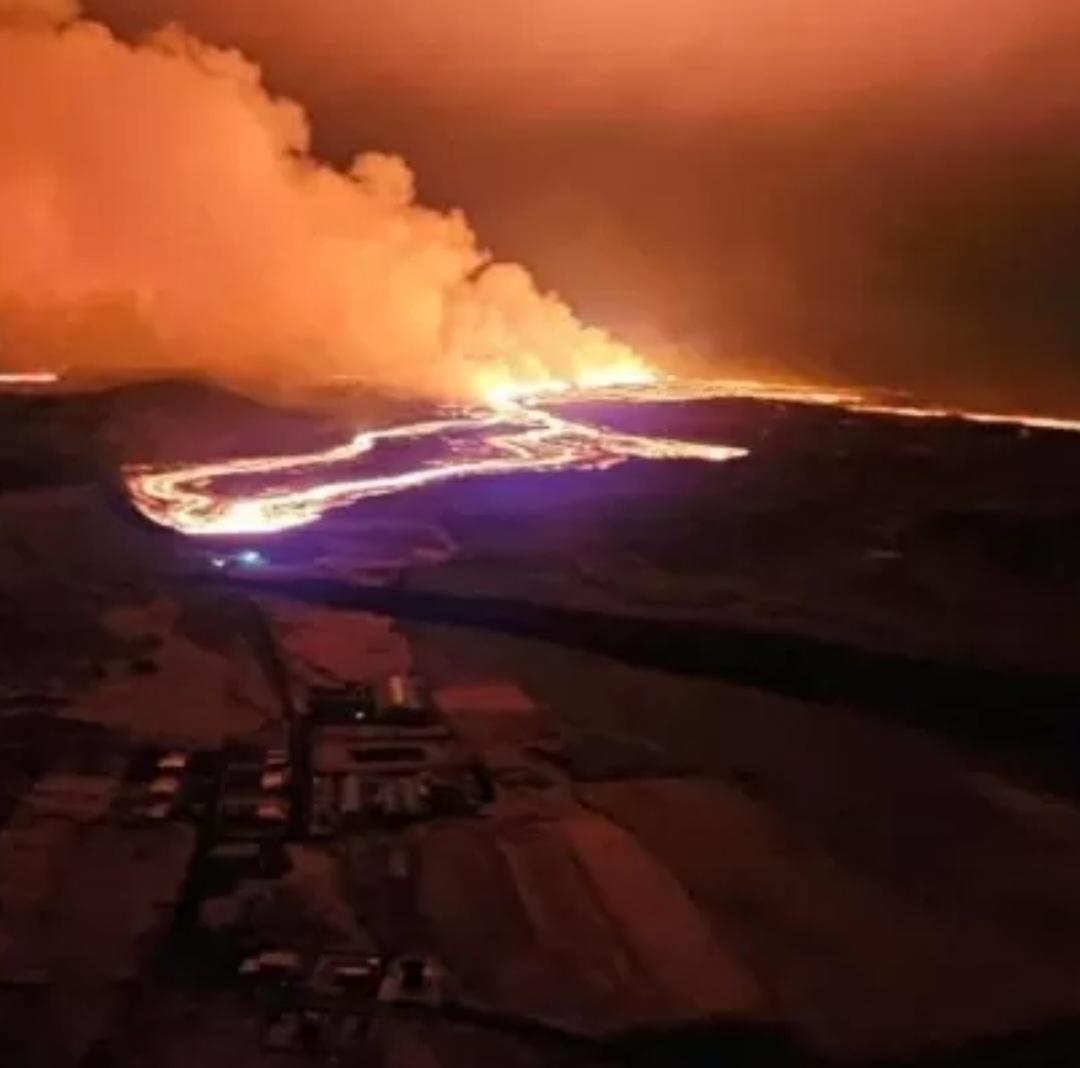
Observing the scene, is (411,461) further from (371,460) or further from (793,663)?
(793,663)

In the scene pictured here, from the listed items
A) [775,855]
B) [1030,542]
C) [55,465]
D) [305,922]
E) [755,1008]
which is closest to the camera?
[755,1008]

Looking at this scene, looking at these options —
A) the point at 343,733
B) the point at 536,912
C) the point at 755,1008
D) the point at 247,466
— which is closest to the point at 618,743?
the point at 343,733

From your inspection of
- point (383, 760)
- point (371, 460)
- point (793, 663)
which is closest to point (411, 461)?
point (371, 460)

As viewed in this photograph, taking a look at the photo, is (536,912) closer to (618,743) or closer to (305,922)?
(305,922)

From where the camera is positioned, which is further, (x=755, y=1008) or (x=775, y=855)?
(x=775, y=855)

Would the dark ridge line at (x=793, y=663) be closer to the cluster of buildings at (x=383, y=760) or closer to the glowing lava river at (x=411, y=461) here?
the cluster of buildings at (x=383, y=760)

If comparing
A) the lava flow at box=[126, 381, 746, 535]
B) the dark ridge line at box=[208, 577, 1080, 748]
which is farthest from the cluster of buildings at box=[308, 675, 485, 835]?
the lava flow at box=[126, 381, 746, 535]

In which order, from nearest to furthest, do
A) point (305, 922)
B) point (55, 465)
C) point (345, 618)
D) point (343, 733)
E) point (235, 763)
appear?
point (305, 922), point (235, 763), point (343, 733), point (345, 618), point (55, 465)
